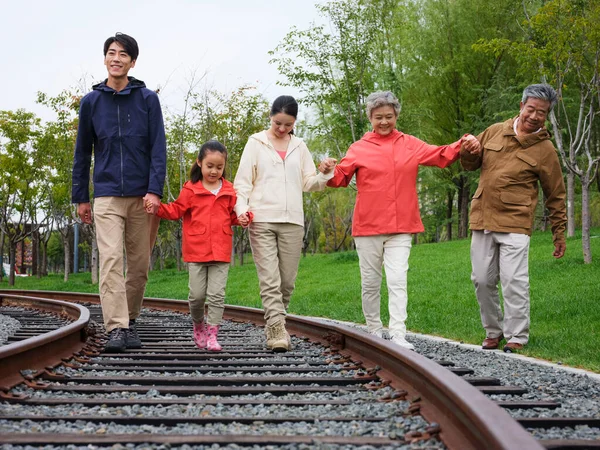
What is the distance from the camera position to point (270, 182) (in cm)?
535

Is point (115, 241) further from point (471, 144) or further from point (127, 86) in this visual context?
point (471, 144)

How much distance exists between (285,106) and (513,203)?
2084 millimetres

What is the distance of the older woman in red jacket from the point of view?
533 cm

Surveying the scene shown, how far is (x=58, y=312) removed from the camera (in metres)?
10.5

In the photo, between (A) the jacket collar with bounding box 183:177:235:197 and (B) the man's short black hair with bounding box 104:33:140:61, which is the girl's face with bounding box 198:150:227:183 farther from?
(B) the man's short black hair with bounding box 104:33:140:61

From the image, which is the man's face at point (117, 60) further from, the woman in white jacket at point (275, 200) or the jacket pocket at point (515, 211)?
the jacket pocket at point (515, 211)

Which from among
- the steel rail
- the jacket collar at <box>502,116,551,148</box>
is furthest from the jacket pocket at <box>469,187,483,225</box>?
the steel rail

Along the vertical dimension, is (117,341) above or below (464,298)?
above

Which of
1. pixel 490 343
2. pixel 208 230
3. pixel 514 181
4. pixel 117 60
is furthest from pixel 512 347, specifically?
pixel 117 60

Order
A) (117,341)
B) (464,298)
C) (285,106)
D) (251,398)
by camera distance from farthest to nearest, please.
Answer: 1. (464,298)
2. (285,106)
3. (117,341)
4. (251,398)

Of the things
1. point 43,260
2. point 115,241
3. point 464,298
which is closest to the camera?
point 115,241

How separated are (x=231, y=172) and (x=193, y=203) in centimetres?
2179

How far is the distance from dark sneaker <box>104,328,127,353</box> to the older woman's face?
260 cm

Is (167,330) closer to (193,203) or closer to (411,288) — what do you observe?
(193,203)
